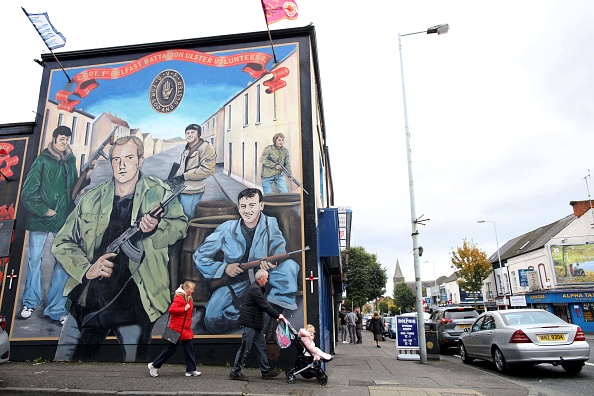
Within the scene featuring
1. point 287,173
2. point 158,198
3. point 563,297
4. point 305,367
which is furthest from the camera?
point 563,297

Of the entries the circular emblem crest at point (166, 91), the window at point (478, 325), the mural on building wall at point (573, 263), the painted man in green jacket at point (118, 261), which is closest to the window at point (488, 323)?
the window at point (478, 325)

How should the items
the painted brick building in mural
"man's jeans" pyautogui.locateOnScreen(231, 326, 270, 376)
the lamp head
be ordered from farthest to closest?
1. the lamp head
2. the painted brick building in mural
3. "man's jeans" pyautogui.locateOnScreen(231, 326, 270, 376)

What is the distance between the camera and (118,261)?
33.8 ft

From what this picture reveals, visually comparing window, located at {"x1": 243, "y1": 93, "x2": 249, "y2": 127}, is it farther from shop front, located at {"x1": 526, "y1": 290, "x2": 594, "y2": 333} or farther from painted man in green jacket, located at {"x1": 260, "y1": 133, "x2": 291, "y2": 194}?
shop front, located at {"x1": 526, "y1": 290, "x2": 594, "y2": 333}

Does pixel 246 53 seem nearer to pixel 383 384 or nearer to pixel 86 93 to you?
pixel 86 93

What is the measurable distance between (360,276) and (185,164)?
35.6m

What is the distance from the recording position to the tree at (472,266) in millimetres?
45500

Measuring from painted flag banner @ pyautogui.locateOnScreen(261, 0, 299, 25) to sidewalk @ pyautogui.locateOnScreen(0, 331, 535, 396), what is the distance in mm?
8252

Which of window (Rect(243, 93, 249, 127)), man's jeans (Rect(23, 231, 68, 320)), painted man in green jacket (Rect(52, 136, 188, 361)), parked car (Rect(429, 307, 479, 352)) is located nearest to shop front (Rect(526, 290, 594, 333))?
parked car (Rect(429, 307, 479, 352))

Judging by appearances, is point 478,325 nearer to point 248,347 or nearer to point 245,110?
point 248,347

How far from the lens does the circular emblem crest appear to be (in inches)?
450

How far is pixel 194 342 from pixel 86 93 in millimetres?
7815

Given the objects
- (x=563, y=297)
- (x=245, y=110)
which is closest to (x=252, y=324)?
(x=245, y=110)

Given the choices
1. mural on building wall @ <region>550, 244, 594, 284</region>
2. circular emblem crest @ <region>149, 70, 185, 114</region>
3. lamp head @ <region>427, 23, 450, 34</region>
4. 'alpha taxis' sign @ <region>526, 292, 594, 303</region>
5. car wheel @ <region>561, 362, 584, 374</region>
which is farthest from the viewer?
mural on building wall @ <region>550, 244, 594, 284</region>
